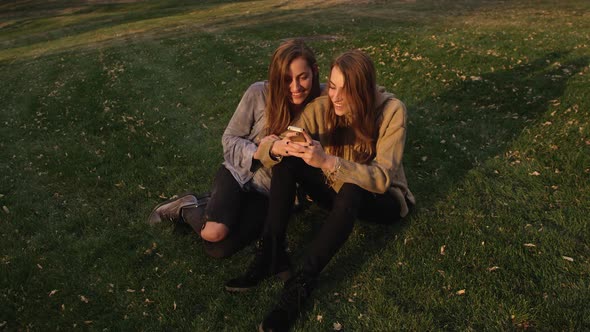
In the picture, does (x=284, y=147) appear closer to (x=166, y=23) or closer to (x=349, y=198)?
(x=349, y=198)

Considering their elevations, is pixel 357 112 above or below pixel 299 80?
below

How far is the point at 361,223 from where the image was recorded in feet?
20.6

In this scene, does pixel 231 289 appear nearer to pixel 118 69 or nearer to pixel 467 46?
pixel 467 46

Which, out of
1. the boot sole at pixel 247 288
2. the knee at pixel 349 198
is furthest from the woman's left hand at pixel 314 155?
the boot sole at pixel 247 288

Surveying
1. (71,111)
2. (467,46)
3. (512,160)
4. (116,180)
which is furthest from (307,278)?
(467,46)

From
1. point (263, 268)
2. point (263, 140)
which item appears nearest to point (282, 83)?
point (263, 140)

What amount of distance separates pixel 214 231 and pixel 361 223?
2089 millimetres

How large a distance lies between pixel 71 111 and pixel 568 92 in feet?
44.7

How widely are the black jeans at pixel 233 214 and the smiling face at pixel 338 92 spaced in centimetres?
164

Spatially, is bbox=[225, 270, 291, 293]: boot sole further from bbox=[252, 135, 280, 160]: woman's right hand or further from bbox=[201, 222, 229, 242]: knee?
bbox=[252, 135, 280, 160]: woman's right hand

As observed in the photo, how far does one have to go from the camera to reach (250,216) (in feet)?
19.1

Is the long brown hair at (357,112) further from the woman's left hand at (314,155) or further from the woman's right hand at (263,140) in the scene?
the woman's right hand at (263,140)

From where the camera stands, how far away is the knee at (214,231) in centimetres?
557

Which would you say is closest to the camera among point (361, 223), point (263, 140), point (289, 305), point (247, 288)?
point (289, 305)
